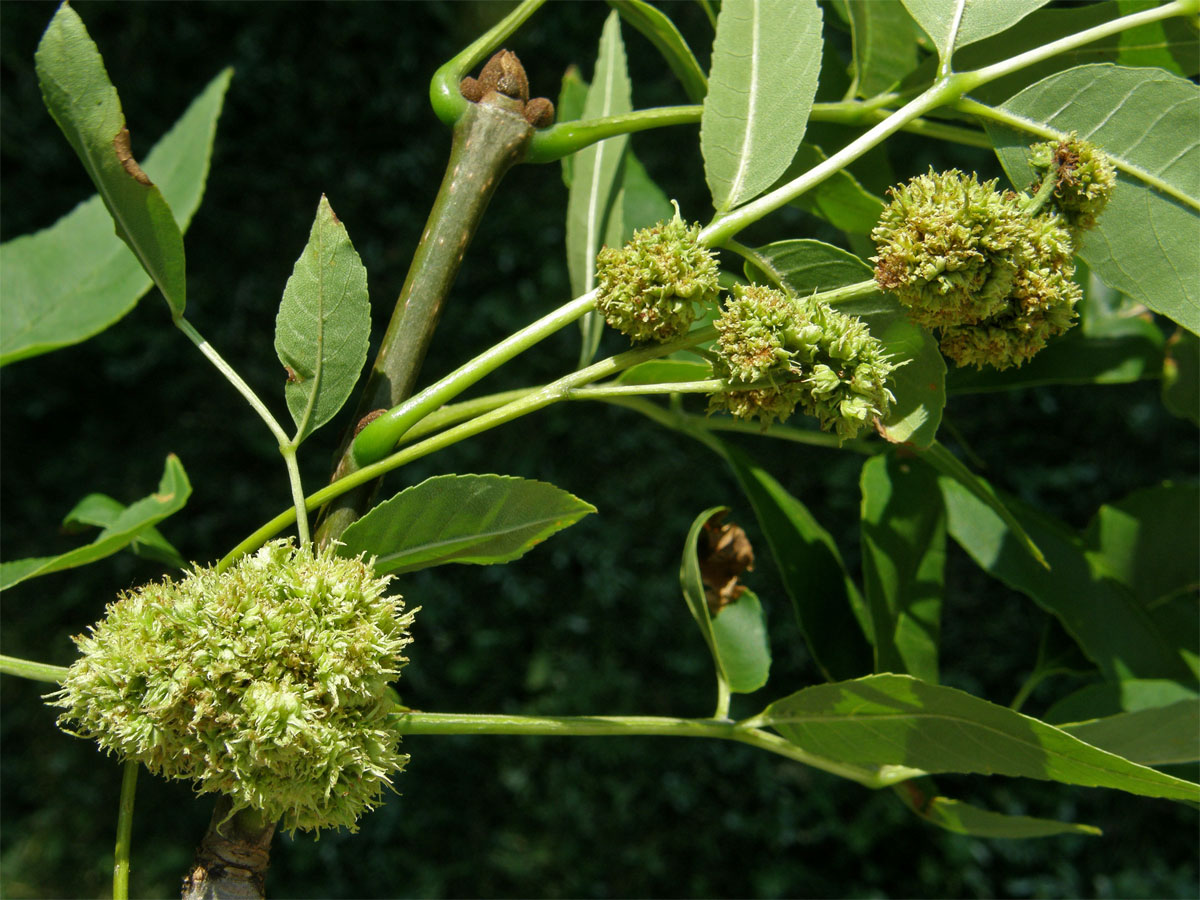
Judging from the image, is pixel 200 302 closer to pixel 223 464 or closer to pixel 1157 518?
pixel 223 464

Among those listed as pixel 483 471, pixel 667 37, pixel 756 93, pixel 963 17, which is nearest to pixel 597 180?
pixel 667 37

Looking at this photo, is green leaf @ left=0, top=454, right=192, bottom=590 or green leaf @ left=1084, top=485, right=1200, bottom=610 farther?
green leaf @ left=1084, top=485, right=1200, bottom=610

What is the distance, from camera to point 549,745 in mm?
2592

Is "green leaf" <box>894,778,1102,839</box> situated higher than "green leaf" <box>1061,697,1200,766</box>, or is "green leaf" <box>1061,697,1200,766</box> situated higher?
"green leaf" <box>1061,697,1200,766</box>

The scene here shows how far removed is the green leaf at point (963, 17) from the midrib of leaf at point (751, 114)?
115 millimetres

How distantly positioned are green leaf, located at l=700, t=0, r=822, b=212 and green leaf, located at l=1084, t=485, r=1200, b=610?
2.24 feet

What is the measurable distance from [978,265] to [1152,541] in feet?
2.21

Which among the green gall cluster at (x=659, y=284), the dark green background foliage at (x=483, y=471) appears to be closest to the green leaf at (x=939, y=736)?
the green gall cluster at (x=659, y=284)

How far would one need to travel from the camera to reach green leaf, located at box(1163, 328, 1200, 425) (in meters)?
1.06

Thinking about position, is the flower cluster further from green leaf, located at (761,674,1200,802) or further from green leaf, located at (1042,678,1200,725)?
green leaf, located at (1042,678,1200,725)

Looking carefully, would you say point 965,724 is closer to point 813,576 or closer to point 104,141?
point 813,576

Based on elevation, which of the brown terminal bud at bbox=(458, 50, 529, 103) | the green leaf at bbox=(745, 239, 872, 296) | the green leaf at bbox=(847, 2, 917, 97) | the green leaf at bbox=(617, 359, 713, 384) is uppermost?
the green leaf at bbox=(847, 2, 917, 97)

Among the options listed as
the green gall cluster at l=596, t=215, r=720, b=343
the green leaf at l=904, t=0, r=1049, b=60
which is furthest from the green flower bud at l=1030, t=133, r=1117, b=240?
the green gall cluster at l=596, t=215, r=720, b=343

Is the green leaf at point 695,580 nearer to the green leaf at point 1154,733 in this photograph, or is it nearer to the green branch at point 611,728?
the green branch at point 611,728
